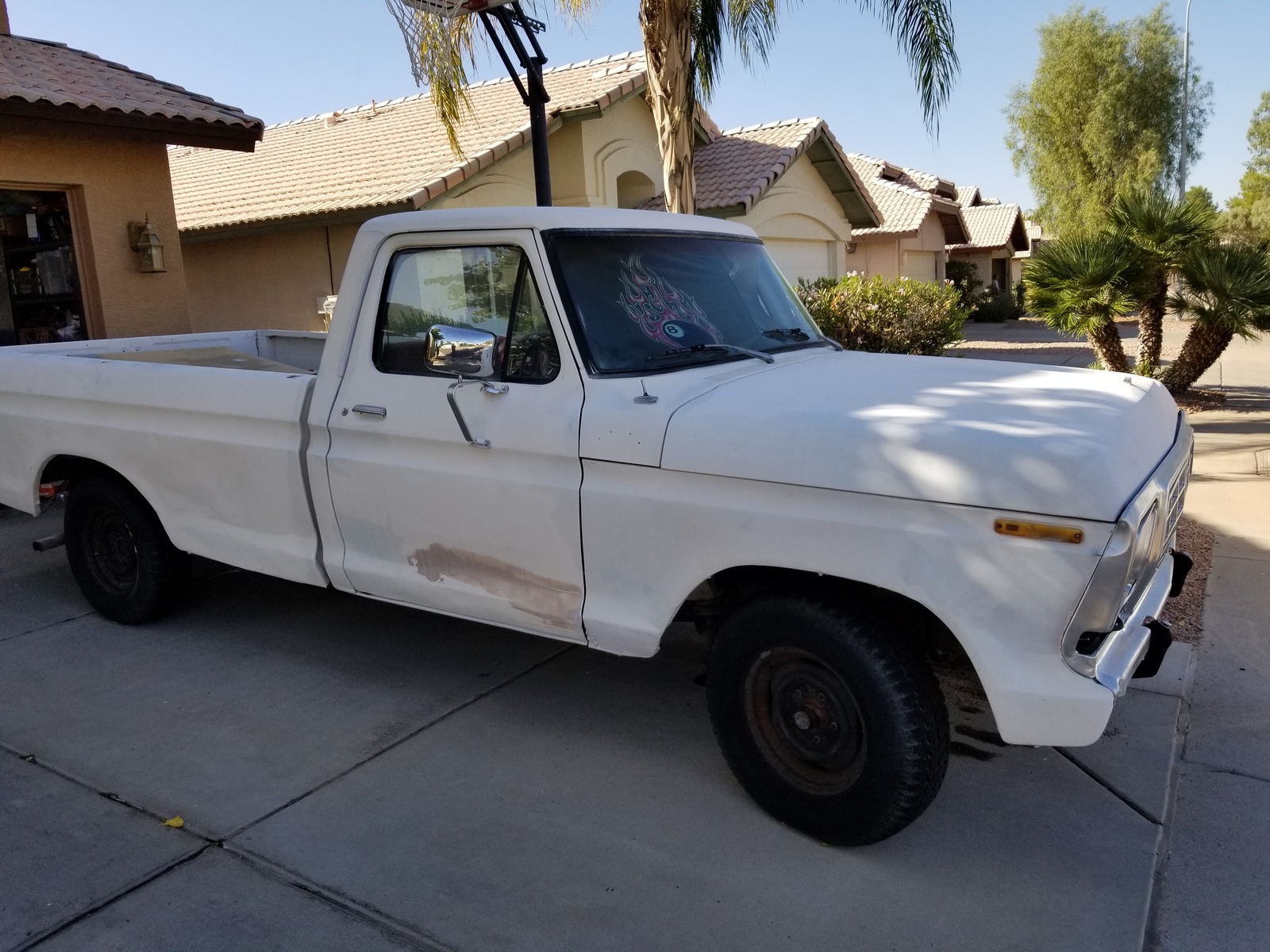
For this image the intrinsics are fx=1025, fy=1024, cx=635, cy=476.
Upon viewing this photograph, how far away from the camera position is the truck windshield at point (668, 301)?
12.3 ft

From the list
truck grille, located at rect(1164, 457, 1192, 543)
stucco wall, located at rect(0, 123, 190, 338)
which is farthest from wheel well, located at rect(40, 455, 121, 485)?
truck grille, located at rect(1164, 457, 1192, 543)

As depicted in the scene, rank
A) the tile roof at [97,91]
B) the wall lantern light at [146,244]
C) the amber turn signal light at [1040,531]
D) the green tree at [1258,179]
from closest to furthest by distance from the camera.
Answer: the amber turn signal light at [1040,531] < the tile roof at [97,91] < the wall lantern light at [146,244] < the green tree at [1258,179]

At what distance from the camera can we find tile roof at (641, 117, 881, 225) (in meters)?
16.7

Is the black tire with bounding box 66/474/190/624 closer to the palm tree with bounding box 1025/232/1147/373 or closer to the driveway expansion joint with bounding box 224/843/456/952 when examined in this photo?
the driveway expansion joint with bounding box 224/843/456/952

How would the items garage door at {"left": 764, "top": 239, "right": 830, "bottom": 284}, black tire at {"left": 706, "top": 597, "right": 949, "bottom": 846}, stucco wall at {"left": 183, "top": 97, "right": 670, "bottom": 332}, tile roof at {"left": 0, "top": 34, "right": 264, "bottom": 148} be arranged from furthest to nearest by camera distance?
garage door at {"left": 764, "top": 239, "right": 830, "bottom": 284} < stucco wall at {"left": 183, "top": 97, "right": 670, "bottom": 332} < tile roof at {"left": 0, "top": 34, "right": 264, "bottom": 148} < black tire at {"left": 706, "top": 597, "right": 949, "bottom": 846}

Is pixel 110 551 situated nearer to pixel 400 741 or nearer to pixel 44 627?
pixel 44 627

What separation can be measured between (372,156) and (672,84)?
7.55 metres

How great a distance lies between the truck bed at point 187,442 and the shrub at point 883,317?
8.43 m

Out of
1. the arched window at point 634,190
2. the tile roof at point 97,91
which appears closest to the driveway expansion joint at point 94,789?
the tile roof at point 97,91

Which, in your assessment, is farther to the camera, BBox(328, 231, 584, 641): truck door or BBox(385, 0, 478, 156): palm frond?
BBox(385, 0, 478, 156): palm frond

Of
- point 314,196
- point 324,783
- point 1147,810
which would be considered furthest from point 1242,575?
point 314,196

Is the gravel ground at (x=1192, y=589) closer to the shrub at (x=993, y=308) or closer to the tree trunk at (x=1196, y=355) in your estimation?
the tree trunk at (x=1196, y=355)

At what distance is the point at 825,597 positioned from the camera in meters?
3.19

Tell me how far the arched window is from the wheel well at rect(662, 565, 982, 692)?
13.8m
